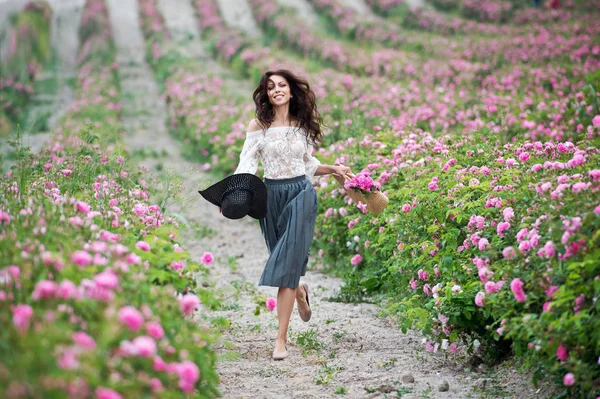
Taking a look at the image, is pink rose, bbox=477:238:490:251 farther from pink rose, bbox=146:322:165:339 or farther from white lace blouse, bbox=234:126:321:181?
pink rose, bbox=146:322:165:339

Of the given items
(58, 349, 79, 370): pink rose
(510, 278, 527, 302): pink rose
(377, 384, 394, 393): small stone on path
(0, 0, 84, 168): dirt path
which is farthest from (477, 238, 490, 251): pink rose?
(0, 0, 84, 168): dirt path

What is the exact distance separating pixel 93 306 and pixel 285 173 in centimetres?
A: 233

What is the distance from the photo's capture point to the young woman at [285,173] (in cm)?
416

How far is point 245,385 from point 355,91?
806 cm

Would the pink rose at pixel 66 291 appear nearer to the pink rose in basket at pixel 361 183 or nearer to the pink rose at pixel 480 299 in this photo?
the pink rose at pixel 480 299

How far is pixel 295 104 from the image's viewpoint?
4.55 metres

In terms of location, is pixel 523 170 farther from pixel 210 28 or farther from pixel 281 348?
pixel 210 28

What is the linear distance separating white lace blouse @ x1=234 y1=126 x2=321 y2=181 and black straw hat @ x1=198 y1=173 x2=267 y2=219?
12cm

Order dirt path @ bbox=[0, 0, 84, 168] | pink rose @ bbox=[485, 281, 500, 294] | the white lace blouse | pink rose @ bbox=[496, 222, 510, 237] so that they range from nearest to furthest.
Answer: pink rose @ bbox=[485, 281, 500, 294] < pink rose @ bbox=[496, 222, 510, 237] < the white lace blouse < dirt path @ bbox=[0, 0, 84, 168]

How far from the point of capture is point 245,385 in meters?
3.83

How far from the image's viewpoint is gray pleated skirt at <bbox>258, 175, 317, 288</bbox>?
163 inches

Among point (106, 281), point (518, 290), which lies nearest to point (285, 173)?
point (518, 290)

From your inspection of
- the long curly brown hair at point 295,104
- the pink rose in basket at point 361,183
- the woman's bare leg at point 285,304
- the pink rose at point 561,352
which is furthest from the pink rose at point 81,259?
the pink rose in basket at point 361,183

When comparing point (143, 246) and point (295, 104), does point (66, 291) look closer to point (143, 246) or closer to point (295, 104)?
point (143, 246)
